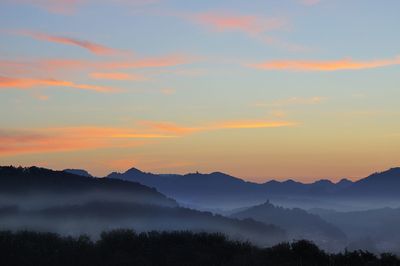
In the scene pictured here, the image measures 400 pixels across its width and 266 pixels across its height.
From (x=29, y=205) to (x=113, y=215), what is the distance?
34680 millimetres

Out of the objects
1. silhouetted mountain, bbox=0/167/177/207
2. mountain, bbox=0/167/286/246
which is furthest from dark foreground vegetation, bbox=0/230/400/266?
silhouetted mountain, bbox=0/167/177/207

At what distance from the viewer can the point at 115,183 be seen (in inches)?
7170

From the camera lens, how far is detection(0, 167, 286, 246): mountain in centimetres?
12150

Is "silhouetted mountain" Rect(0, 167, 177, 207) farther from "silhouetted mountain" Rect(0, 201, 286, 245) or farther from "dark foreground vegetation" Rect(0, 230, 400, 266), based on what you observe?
"dark foreground vegetation" Rect(0, 230, 400, 266)

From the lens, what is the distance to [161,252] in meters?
29.2

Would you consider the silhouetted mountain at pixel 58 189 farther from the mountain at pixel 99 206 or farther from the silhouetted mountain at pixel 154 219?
the silhouetted mountain at pixel 154 219

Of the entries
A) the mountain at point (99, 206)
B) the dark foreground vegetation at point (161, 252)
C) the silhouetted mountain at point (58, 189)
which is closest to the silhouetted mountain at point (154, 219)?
the mountain at point (99, 206)

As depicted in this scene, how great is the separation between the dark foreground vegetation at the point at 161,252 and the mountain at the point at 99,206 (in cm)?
7261

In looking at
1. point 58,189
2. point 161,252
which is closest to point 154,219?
point 58,189

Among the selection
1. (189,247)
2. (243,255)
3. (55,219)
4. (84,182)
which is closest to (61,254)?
(189,247)

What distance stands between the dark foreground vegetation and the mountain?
72609 mm

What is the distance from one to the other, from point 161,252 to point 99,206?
124 metres

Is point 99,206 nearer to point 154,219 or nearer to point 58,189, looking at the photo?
point 58,189

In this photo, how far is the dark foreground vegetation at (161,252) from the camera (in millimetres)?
26953
